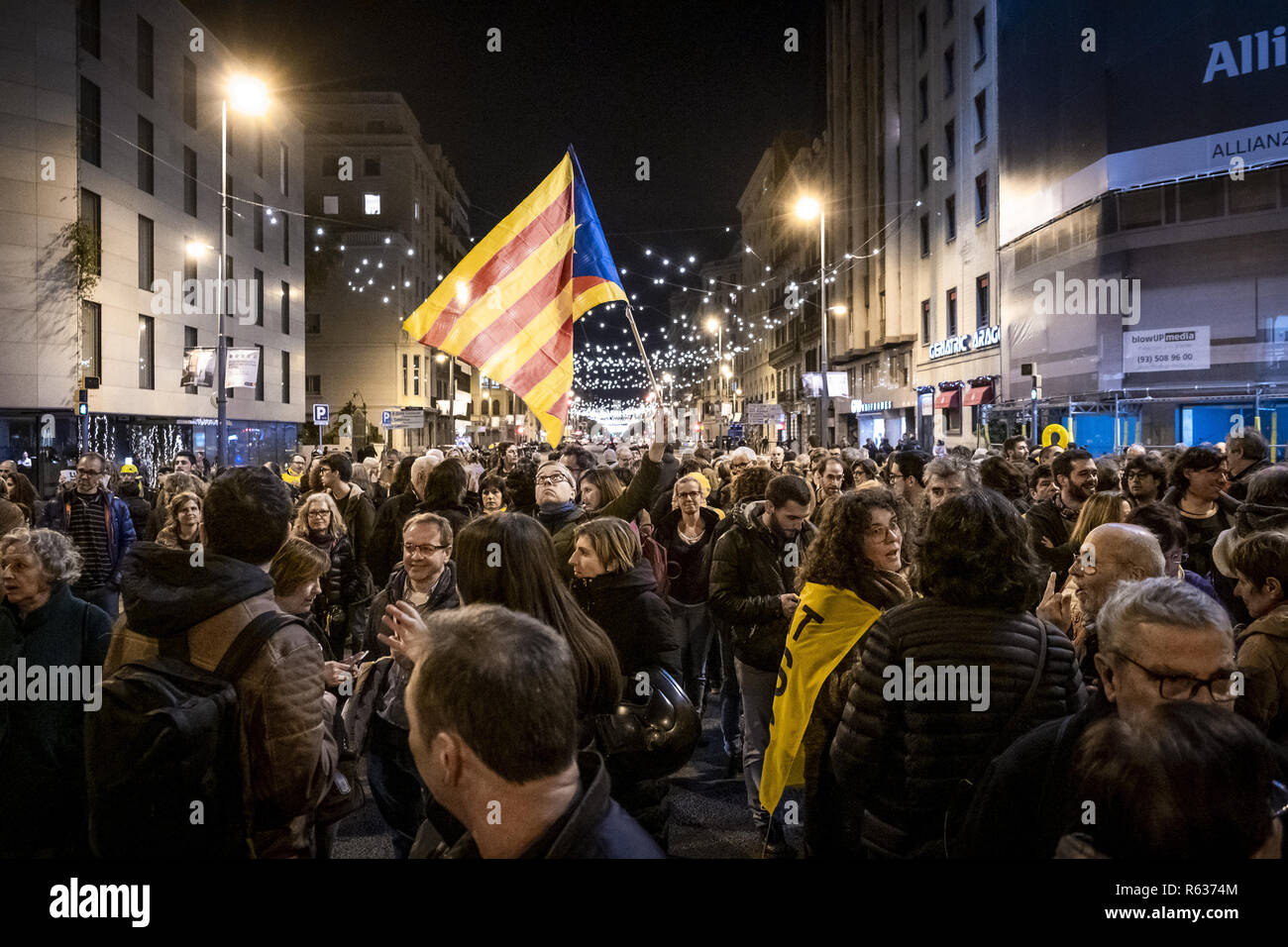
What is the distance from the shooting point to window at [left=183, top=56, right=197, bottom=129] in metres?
31.0

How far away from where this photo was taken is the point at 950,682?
2.71m

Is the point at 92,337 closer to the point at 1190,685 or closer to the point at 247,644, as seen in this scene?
the point at 247,644

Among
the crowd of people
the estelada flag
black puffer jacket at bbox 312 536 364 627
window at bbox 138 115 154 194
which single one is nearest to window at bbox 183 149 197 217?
window at bbox 138 115 154 194

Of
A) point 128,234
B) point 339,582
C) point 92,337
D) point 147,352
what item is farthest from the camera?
point 147,352

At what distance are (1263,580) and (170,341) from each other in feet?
108

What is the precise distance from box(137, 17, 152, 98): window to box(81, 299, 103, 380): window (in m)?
7.92

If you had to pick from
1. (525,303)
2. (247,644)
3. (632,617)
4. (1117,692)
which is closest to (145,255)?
(525,303)

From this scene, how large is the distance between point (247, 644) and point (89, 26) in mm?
30131

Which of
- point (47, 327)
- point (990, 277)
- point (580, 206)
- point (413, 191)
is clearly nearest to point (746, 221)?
point (413, 191)

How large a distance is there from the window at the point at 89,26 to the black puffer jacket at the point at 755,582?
28.3 meters

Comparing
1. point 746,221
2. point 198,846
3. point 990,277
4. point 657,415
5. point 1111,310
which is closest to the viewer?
point 198,846

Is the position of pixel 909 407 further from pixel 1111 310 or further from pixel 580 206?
pixel 580 206

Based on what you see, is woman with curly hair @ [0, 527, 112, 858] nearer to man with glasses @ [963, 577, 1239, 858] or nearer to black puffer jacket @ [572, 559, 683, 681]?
black puffer jacket @ [572, 559, 683, 681]
